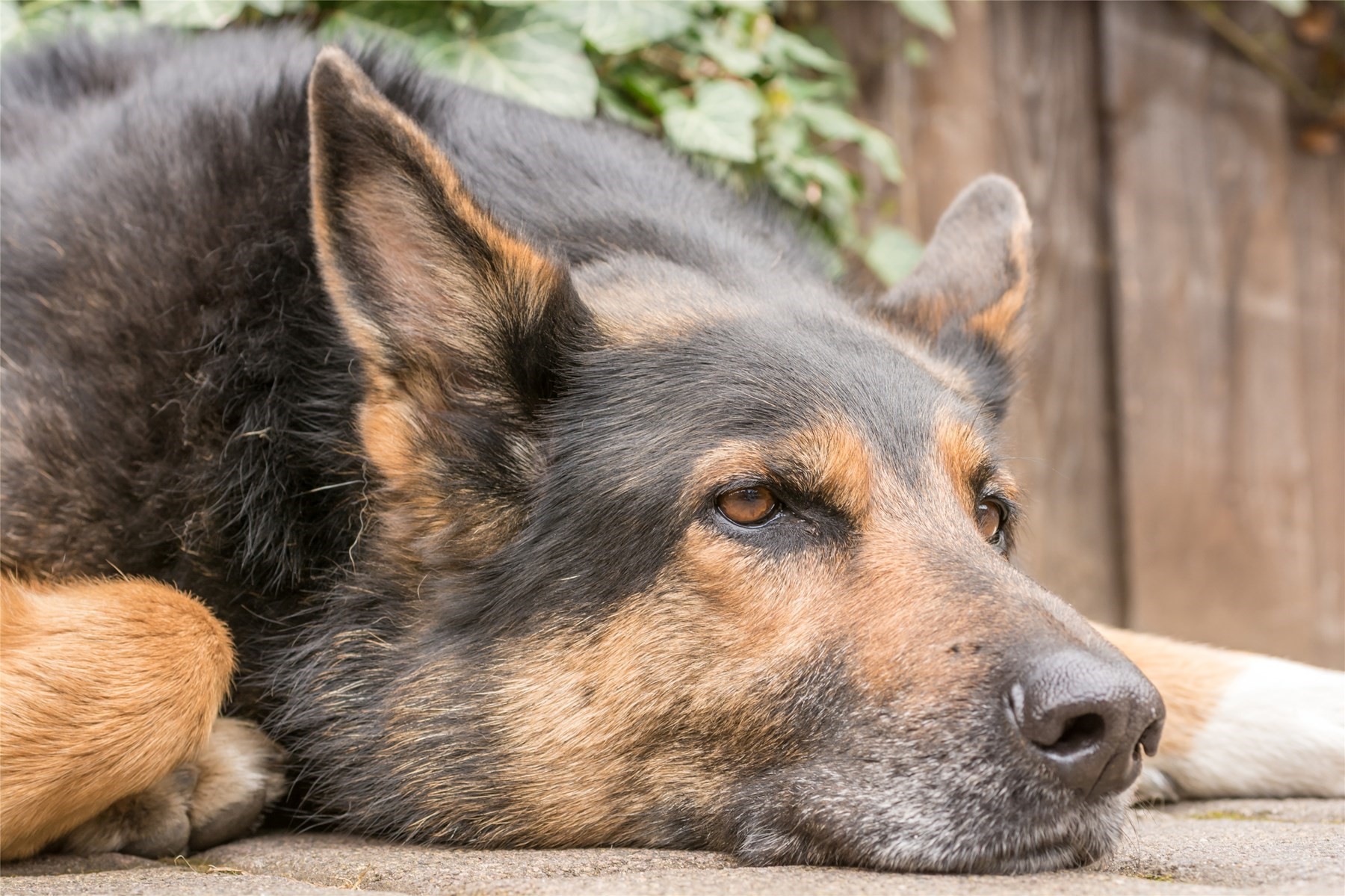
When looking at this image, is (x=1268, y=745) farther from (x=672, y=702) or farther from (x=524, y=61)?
(x=524, y=61)

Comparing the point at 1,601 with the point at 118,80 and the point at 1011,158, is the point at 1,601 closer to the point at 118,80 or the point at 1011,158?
the point at 118,80

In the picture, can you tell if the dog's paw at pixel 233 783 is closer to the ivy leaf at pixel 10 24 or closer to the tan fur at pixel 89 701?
the tan fur at pixel 89 701

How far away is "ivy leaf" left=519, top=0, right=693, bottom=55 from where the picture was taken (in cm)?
465

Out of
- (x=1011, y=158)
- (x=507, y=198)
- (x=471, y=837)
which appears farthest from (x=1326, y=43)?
(x=471, y=837)

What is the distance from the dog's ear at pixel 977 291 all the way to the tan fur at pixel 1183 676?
0.81 m

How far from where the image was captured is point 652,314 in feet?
10.4

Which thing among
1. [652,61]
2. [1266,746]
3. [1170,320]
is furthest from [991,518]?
[1170,320]

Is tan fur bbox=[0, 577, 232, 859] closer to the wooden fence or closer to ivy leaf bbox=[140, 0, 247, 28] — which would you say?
ivy leaf bbox=[140, 0, 247, 28]

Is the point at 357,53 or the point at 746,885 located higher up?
the point at 357,53

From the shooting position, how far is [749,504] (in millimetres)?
2795

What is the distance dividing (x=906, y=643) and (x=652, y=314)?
1051 millimetres

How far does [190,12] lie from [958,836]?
12.0 feet

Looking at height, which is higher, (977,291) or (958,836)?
(977,291)

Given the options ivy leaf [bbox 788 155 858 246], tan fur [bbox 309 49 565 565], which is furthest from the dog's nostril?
ivy leaf [bbox 788 155 858 246]
